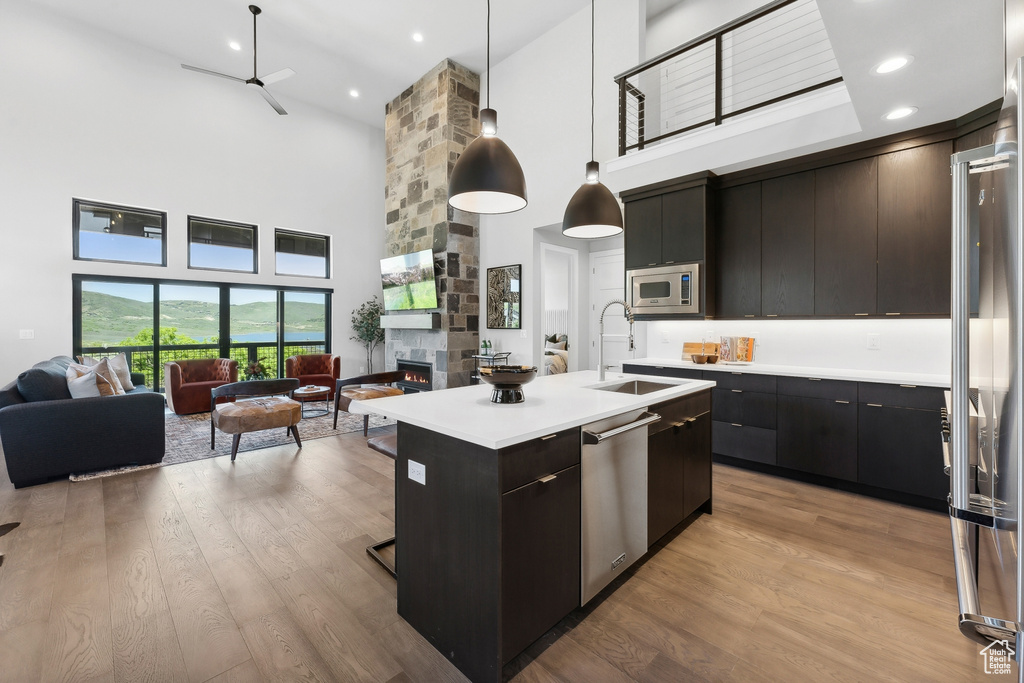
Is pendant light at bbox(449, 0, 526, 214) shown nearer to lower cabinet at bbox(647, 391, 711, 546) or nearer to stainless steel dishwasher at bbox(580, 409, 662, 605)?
stainless steel dishwasher at bbox(580, 409, 662, 605)

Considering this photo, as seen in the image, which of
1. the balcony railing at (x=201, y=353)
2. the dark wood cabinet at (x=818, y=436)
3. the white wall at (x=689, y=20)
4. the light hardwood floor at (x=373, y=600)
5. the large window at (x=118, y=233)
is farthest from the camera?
the balcony railing at (x=201, y=353)

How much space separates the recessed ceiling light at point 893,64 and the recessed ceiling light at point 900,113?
0.65 metres

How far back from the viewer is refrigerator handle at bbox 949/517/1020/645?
0.63 m

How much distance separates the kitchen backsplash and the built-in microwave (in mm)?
414

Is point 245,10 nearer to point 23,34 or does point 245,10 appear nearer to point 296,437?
point 23,34

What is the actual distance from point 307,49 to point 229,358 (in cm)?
485

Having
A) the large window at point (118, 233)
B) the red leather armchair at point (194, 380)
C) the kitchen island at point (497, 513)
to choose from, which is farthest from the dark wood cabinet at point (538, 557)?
the large window at point (118, 233)

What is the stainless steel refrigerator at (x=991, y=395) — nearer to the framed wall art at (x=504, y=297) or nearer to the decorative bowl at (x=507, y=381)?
the decorative bowl at (x=507, y=381)

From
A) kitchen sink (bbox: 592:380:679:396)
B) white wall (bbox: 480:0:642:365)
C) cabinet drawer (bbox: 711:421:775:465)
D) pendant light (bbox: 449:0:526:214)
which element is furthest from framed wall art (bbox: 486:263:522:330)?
pendant light (bbox: 449:0:526:214)

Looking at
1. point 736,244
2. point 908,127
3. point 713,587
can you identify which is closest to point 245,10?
point 736,244

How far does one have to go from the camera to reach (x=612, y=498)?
189 centimetres

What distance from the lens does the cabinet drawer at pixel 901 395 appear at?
2.76 meters

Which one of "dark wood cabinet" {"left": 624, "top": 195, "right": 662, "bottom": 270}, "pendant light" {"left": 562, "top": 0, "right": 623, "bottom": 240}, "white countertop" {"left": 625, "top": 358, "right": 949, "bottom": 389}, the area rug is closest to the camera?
"pendant light" {"left": 562, "top": 0, "right": 623, "bottom": 240}

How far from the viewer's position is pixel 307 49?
6.02 metres
